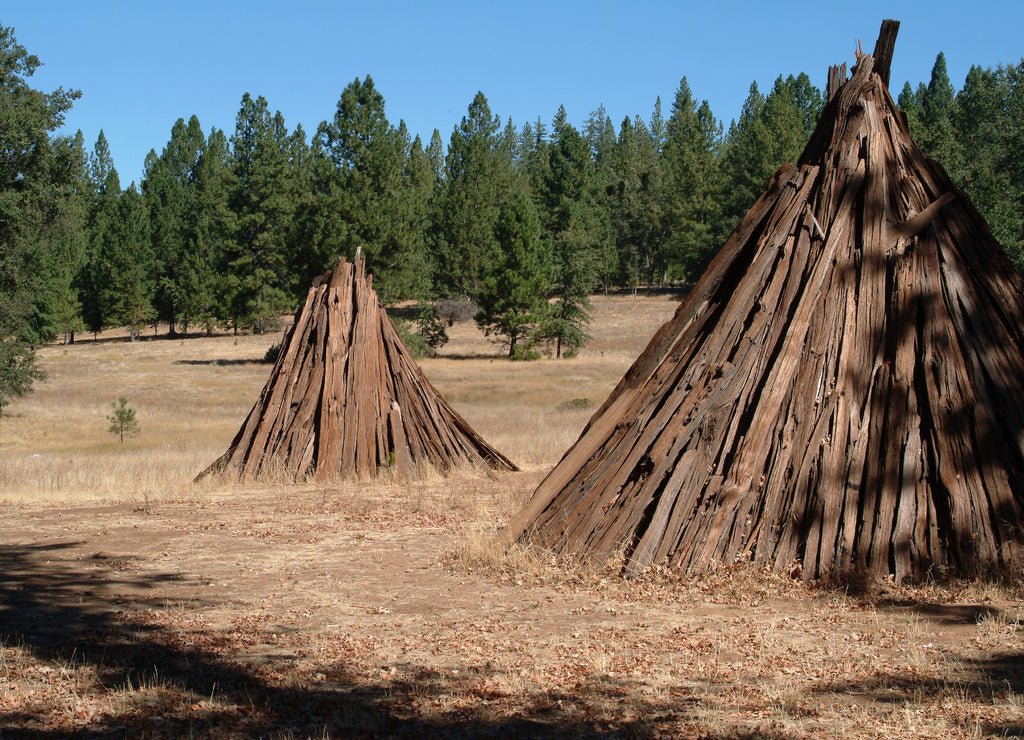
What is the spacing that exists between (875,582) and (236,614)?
4207 mm

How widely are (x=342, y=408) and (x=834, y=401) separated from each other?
7546 millimetres

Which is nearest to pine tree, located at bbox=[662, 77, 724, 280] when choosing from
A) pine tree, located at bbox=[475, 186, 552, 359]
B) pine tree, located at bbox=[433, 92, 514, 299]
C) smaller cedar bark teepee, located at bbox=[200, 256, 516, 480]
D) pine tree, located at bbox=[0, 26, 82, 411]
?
pine tree, located at bbox=[433, 92, 514, 299]

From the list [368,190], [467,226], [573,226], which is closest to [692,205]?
[573,226]

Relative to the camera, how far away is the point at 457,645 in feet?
17.5

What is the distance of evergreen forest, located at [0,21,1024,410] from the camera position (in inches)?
1027

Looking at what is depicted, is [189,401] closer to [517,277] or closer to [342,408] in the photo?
[517,277]

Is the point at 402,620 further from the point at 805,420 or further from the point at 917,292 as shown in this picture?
the point at 917,292

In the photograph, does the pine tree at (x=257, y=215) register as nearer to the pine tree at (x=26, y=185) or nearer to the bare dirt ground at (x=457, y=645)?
the pine tree at (x=26, y=185)

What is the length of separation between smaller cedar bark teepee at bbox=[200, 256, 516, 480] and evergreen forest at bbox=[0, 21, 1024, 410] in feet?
40.0

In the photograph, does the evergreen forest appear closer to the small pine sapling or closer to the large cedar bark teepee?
the small pine sapling

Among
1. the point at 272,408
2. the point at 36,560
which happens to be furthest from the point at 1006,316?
the point at 272,408

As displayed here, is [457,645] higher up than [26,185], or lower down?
lower down

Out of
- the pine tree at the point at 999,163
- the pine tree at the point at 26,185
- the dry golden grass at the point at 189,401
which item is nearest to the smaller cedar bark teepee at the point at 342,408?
the dry golden grass at the point at 189,401

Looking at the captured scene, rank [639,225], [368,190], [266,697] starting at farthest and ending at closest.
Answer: [639,225] < [368,190] < [266,697]
